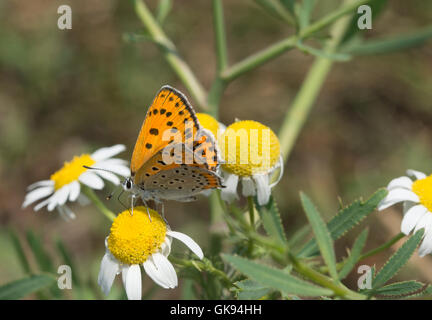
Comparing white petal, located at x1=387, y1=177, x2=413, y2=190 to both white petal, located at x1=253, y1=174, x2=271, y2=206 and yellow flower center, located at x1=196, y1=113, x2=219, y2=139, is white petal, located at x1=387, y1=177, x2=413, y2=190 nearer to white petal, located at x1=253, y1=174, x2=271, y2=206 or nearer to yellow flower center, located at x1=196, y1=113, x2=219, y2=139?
white petal, located at x1=253, y1=174, x2=271, y2=206

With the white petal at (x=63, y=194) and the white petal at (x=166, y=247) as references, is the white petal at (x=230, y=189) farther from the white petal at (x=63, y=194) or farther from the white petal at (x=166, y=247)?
the white petal at (x=63, y=194)

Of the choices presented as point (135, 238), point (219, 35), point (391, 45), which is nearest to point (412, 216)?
point (135, 238)

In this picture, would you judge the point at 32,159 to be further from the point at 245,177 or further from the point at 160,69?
the point at 245,177

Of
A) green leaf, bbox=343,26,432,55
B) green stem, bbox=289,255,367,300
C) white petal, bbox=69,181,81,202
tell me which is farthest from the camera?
green leaf, bbox=343,26,432,55

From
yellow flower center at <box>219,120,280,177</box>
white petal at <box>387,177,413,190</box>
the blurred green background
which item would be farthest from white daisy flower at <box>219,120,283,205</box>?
the blurred green background

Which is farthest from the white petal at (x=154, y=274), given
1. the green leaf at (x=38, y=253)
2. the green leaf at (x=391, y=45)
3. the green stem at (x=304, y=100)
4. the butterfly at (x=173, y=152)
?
the green leaf at (x=391, y=45)

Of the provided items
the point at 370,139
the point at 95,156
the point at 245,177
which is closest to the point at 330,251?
the point at 245,177

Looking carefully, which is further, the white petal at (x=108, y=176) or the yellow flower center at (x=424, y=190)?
the white petal at (x=108, y=176)

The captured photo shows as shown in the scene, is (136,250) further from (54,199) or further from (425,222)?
(425,222)
